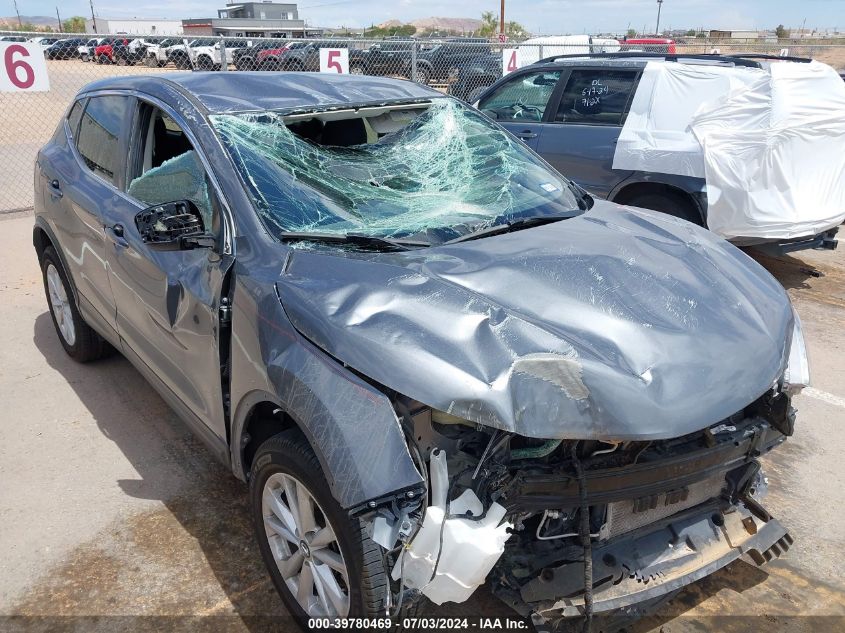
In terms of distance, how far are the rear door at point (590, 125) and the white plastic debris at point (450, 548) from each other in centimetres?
486

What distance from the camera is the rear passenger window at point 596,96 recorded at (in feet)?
21.2

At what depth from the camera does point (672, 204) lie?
606 cm

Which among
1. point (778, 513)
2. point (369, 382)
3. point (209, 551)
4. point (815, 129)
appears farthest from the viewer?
point (815, 129)

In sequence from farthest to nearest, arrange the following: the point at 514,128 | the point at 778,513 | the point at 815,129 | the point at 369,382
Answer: the point at 514,128 → the point at 815,129 → the point at 778,513 → the point at 369,382

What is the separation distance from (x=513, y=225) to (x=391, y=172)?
0.69 meters

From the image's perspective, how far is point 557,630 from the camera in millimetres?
2270

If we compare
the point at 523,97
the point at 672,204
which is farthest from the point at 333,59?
the point at 672,204

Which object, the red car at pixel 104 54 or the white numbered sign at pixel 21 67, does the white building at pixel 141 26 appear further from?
the white numbered sign at pixel 21 67

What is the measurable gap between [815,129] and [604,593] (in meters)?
4.98

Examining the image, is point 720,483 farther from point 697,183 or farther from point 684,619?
point 697,183

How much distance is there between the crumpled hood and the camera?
2.01 meters

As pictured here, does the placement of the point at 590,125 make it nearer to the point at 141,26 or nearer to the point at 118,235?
the point at 118,235

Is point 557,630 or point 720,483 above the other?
point 720,483

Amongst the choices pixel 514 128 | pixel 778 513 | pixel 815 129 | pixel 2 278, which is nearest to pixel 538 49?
pixel 514 128
